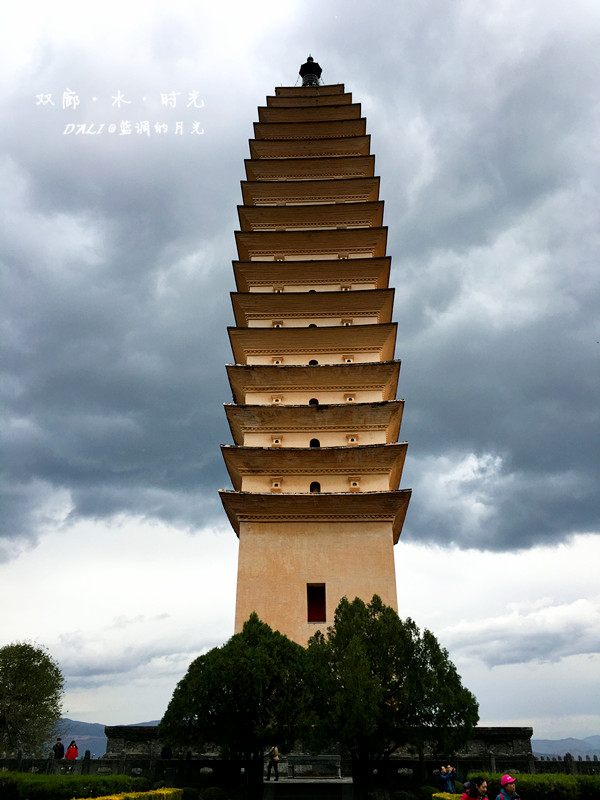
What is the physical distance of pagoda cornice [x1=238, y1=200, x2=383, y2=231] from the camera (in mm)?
28172

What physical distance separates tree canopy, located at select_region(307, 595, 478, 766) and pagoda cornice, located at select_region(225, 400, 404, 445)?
9.10 m

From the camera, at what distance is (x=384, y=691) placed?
45.1 feet

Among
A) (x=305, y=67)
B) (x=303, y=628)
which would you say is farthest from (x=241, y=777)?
(x=305, y=67)

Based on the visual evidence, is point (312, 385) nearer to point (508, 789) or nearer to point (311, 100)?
point (508, 789)

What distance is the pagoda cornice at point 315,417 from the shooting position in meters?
22.6

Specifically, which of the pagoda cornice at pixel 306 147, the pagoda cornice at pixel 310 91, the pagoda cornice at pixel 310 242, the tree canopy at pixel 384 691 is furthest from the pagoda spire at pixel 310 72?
the tree canopy at pixel 384 691

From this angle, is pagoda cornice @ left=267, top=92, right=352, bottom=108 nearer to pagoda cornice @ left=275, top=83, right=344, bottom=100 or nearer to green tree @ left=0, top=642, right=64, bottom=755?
pagoda cornice @ left=275, top=83, right=344, bottom=100

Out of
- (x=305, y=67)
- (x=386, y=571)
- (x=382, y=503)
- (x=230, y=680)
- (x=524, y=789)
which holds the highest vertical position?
(x=305, y=67)

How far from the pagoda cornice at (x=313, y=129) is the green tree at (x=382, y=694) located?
24.7 m

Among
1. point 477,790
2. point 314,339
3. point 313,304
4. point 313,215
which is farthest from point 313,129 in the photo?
point 477,790

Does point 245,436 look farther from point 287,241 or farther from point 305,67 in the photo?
point 305,67

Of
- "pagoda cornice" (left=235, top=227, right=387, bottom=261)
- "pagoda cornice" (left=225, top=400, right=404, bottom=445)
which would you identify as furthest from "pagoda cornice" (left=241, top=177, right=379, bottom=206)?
"pagoda cornice" (left=225, top=400, right=404, bottom=445)

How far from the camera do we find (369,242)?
2753 cm

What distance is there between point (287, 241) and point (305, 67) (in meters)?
19.2
